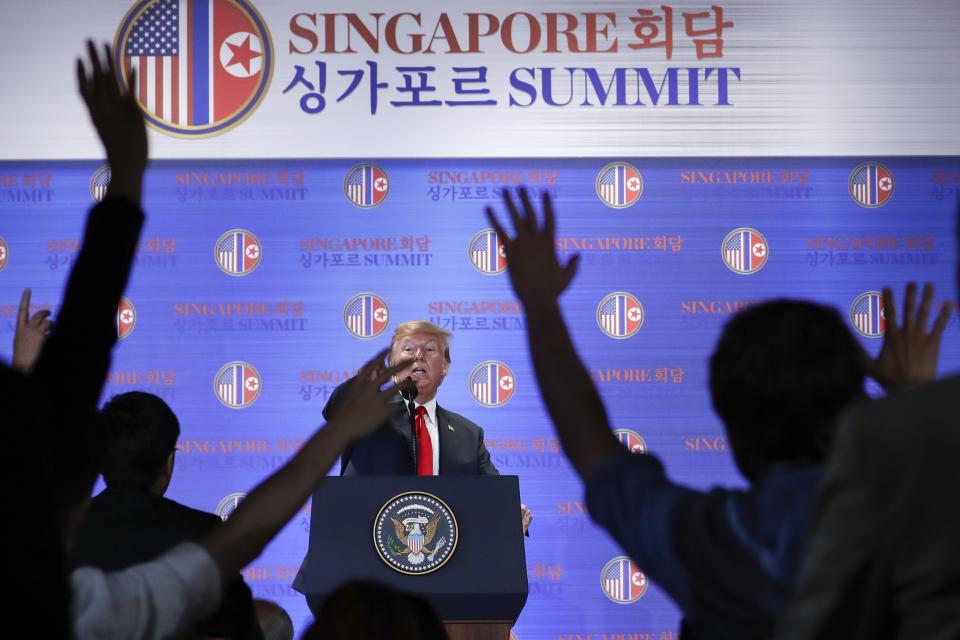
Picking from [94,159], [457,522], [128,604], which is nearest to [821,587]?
[128,604]

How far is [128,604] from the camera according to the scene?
920 millimetres

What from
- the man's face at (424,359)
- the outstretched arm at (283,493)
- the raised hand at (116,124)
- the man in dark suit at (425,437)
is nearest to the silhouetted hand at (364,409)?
Result: the outstretched arm at (283,493)

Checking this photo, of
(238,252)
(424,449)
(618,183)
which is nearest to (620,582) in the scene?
(424,449)

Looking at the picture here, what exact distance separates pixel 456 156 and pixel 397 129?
326 mm

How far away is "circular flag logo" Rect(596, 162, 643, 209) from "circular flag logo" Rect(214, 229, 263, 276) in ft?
5.72

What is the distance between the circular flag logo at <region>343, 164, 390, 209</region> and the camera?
16.5 feet

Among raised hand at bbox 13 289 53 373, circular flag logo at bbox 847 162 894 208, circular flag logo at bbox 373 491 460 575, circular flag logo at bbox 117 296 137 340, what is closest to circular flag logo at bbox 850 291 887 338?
circular flag logo at bbox 847 162 894 208

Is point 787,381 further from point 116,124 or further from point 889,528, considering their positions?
point 116,124

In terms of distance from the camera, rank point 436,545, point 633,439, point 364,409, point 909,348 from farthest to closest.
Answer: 1. point 633,439
2. point 436,545
3. point 909,348
4. point 364,409

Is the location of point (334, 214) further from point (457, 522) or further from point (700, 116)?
point (457, 522)

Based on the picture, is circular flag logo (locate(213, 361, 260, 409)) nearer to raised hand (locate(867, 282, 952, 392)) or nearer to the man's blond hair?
the man's blond hair

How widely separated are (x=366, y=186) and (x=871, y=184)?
2552 mm

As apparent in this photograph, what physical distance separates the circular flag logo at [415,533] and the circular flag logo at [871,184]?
11.5 feet

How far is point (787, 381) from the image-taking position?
0.99 m
